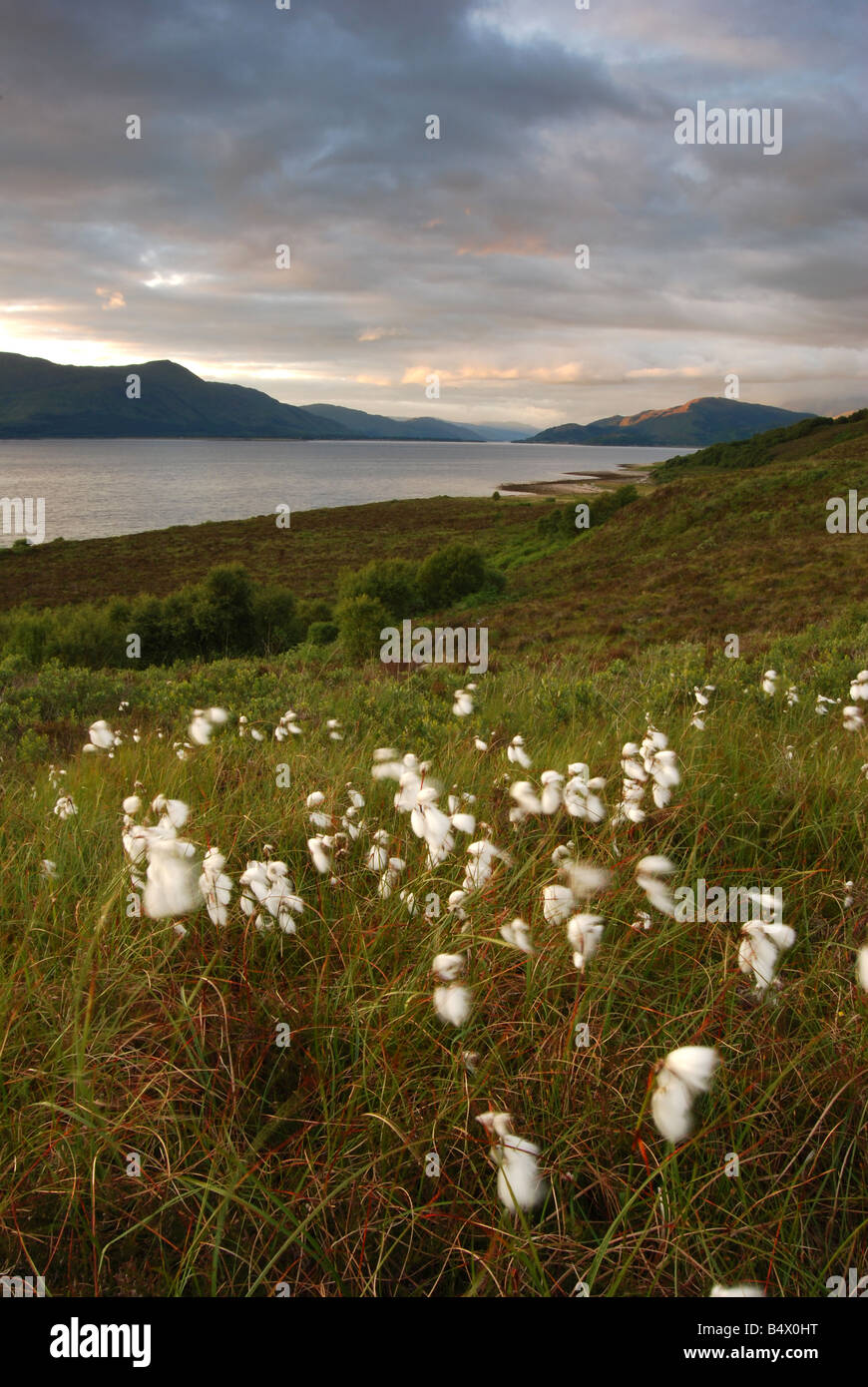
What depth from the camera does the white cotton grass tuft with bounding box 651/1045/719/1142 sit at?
4.91 ft

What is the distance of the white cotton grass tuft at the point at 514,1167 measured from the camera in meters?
1.60

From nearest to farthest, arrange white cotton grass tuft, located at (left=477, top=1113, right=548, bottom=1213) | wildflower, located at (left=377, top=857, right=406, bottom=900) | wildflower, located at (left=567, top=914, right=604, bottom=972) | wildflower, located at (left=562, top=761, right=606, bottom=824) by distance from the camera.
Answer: white cotton grass tuft, located at (left=477, top=1113, right=548, bottom=1213) < wildflower, located at (left=567, top=914, right=604, bottom=972) < wildflower, located at (left=377, top=857, right=406, bottom=900) < wildflower, located at (left=562, top=761, right=606, bottom=824)

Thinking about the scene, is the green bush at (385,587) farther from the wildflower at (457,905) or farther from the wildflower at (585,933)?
the wildflower at (585,933)

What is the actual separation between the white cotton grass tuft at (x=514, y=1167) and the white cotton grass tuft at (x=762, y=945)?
820 mm

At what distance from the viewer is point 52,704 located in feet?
A: 34.5

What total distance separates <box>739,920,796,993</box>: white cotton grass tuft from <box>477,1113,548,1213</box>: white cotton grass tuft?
2.69 ft

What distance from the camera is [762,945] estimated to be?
1965 mm

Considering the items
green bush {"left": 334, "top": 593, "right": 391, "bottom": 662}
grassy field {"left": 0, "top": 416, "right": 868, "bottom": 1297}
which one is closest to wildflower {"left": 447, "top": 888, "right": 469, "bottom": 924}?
grassy field {"left": 0, "top": 416, "right": 868, "bottom": 1297}

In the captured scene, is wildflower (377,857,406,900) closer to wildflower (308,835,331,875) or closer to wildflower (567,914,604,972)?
wildflower (308,835,331,875)

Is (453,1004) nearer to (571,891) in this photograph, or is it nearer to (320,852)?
(571,891)

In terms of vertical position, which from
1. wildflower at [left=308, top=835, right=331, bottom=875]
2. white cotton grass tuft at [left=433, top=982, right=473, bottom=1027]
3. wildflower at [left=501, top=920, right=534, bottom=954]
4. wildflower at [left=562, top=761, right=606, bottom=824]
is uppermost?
wildflower at [left=562, top=761, right=606, bottom=824]

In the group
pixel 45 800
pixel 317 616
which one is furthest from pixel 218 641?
pixel 45 800

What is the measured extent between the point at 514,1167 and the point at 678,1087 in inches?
16.7

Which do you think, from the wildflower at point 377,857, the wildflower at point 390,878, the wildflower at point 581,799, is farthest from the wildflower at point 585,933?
the wildflower at point 377,857
